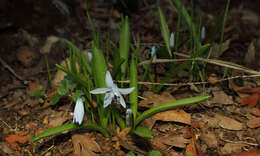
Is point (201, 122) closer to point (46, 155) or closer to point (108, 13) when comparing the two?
point (46, 155)

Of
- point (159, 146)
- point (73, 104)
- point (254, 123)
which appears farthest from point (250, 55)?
point (73, 104)

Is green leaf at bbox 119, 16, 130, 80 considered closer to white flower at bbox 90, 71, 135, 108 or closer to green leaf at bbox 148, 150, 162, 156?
white flower at bbox 90, 71, 135, 108

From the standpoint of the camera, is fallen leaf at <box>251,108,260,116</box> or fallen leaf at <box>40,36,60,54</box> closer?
fallen leaf at <box>251,108,260,116</box>

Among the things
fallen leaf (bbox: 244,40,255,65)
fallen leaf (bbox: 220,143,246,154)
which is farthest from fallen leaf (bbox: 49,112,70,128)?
fallen leaf (bbox: 244,40,255,65)

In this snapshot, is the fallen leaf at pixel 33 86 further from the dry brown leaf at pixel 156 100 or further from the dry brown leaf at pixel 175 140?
the dry brown leaf at pixel 175 140

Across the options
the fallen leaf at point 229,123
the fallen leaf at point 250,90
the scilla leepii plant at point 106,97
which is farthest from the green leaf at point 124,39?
the fallen leaf at point 250,90

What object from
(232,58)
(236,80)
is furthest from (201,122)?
(232,58)
